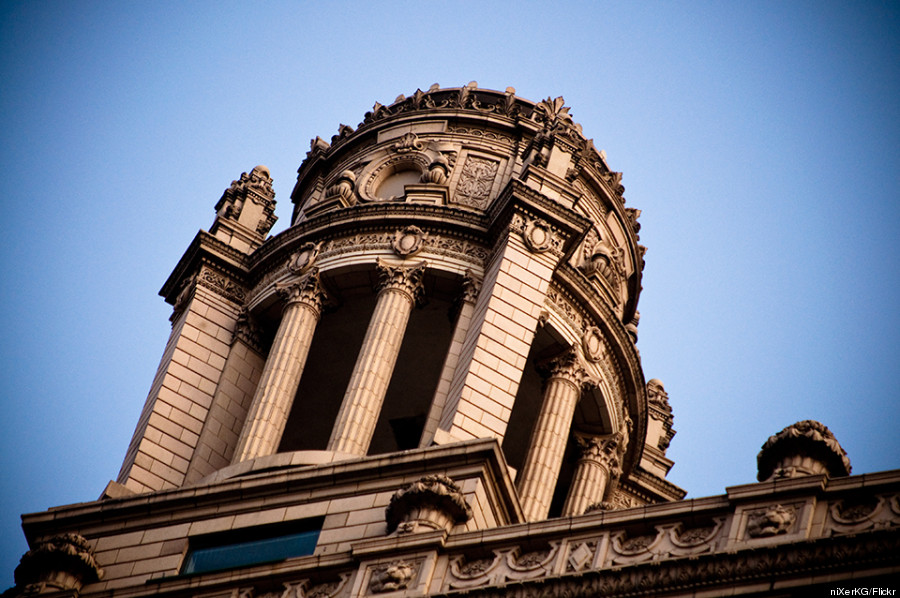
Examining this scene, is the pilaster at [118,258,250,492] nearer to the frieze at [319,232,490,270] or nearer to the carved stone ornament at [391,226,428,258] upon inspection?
the frieze at [319,232,490,270]

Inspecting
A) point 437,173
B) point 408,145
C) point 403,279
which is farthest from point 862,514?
point 408,145

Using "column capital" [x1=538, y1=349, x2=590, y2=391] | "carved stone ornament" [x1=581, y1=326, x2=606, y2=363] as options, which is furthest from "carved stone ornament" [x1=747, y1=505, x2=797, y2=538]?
"carved stone ornament" [x1=581, y1=326, x2=606, y2=363]

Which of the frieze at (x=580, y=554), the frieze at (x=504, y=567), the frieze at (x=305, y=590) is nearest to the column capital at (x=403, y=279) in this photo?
the frieze at (x=305, y=590)

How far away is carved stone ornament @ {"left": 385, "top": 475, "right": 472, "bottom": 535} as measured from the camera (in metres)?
Answer: 30.6

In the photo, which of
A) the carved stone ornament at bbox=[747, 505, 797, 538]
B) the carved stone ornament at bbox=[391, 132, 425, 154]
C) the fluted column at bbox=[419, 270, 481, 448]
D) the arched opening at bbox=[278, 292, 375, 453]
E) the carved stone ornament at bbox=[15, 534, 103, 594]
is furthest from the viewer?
the carved stone ornament at bbox=[391, 132, 425, 154]

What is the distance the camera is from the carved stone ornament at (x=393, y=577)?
28969 mm

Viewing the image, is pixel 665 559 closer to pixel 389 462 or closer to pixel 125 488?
pixel 389 462

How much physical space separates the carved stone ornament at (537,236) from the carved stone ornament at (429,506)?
549 inches

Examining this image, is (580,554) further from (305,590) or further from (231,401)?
(231,401)

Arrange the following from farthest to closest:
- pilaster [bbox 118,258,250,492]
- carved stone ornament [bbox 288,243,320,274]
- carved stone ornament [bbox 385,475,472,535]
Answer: carved stone ornament [bbox 288,243,320,274] < pilaster [bbox 118,258,250,492] < carved stone ornament [bbox 385,475,472,535]

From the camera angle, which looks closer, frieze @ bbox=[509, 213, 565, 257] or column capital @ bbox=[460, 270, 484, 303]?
frieze @ bbox=[509, 213, 565, 257]

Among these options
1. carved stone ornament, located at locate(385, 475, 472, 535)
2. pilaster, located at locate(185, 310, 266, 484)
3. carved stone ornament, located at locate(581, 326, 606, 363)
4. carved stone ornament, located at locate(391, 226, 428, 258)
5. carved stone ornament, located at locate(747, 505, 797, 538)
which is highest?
carved stone ornament, located at locate(391, 226, 428, 258)

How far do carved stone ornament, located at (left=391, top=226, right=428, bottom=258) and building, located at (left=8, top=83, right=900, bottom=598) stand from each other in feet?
0.21

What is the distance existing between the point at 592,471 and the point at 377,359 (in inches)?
325
